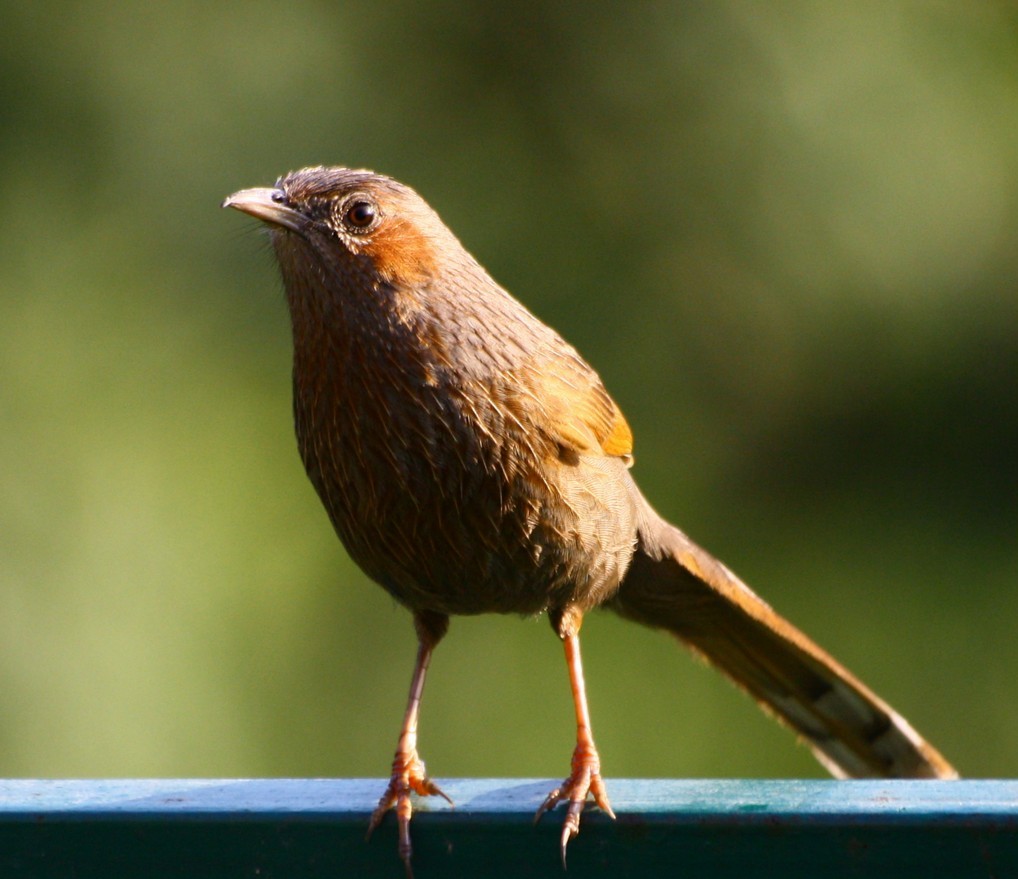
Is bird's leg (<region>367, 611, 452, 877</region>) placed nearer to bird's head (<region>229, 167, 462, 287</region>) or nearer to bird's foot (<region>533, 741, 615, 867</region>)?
bird's foot (<region>533, 741, 615, 867</region>)

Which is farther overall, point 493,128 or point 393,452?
point 493,128

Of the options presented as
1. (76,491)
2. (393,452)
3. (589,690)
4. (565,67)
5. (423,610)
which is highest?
(565,67)

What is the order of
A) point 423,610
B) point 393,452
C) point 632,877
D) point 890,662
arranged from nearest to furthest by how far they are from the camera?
point 632,877
point 393,452
point 423,610
point 890,662

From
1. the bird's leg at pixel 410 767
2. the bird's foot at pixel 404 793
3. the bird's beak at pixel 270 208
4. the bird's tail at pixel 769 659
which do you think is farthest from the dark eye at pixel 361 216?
the bird's foot at pixel 404 793

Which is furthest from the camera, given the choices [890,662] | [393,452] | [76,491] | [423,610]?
[890,662]

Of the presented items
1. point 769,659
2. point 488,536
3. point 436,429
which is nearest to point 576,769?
point 488,536

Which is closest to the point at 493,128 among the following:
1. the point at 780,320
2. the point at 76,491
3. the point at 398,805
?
the point at 780,320

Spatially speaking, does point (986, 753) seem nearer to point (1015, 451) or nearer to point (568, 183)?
point (1015, 451)

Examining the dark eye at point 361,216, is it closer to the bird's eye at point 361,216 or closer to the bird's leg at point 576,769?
the bird's eye at point 361,216
